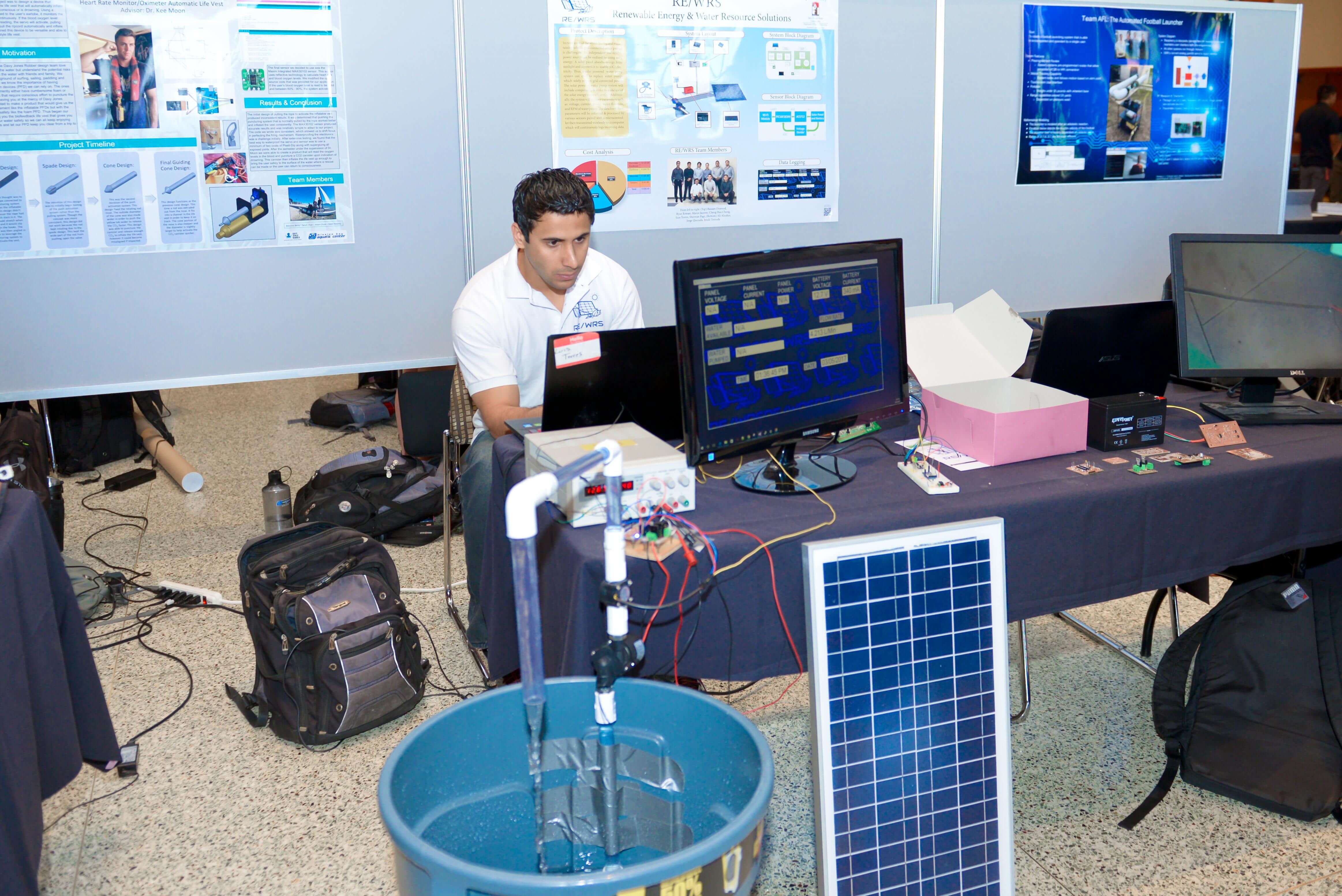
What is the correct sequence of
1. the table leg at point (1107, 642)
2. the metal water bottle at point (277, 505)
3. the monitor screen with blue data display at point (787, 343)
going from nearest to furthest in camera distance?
the monitor screen with blue data display at point (787, 343) < the table leg at point (1107, 642) < the metal water bottle at point (277, 505)

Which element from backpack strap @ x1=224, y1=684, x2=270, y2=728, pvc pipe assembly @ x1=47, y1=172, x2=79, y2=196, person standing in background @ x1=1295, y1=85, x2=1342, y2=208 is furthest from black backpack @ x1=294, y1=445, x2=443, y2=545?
person standing in background @ x1=1295, y1=85, x2=1342, y2=208

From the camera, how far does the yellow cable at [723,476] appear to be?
201cm

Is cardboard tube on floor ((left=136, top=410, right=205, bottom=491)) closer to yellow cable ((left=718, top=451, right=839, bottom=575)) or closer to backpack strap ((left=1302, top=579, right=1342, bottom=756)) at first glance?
yellow cable ((left=718, top=451, right=839, bottom=575))

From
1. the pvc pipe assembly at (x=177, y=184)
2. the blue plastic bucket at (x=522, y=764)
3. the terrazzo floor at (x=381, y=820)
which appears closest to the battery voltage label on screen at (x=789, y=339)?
the blue plastic bucket at (x=522, y=764)

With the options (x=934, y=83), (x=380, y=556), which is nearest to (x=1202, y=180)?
(x=934, y=83)

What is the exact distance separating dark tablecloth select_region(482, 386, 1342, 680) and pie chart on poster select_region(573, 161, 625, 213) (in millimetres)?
1227

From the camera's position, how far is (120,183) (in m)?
2.75

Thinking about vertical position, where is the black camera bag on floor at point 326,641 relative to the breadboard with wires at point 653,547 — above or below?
below

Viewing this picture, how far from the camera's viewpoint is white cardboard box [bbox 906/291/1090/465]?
79.0 inches

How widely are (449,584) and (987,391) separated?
163 centimetres

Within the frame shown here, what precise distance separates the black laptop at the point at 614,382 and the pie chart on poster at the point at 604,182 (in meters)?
1.25

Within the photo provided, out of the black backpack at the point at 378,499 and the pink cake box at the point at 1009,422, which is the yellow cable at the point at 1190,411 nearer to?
the pink cake box at the point at 1009,422

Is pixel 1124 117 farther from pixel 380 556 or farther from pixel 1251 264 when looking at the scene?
pixel 380 556

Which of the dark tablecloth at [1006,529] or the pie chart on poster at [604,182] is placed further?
the pie chart on poster at [604,182]
